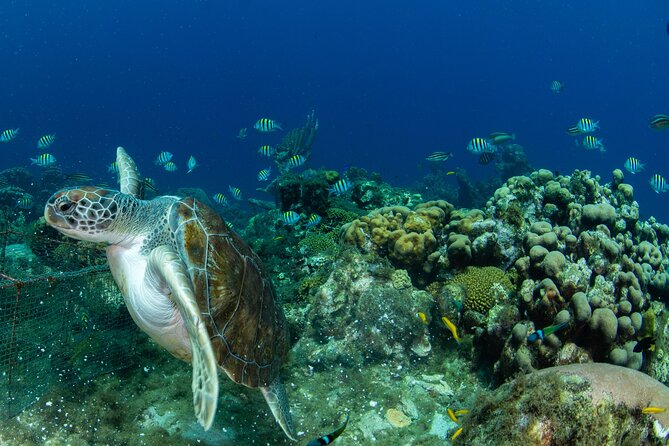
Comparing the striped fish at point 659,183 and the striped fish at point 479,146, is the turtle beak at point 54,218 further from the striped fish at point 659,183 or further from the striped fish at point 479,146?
the striped fish at point 659,183

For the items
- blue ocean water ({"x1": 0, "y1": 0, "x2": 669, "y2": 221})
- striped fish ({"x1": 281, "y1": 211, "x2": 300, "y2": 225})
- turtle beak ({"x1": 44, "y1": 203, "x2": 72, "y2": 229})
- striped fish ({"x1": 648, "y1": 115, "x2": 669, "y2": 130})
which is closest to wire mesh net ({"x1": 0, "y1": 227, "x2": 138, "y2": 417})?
turtle beak ({"x1": 44, "y1": 203, "x2": 72, "y2": 229})

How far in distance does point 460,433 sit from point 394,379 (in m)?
1.57

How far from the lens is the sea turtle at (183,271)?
8.95ft

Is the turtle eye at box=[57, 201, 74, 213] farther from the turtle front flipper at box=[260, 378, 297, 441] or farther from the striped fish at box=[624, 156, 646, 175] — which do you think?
the striped fish at box=[624, 156, 646, 175]

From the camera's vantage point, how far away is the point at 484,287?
4.77m

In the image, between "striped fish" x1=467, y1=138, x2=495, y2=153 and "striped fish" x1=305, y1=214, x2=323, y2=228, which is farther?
"striped fish" x1=467, y1=138, x2=495, y2=153

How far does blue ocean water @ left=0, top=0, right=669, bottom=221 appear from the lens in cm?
9612

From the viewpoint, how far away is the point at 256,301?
3117 millimetres

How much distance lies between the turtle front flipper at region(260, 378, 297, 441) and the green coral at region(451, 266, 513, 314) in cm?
259

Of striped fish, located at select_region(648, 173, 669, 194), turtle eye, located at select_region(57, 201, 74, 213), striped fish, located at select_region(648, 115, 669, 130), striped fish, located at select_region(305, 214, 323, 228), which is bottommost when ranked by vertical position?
turtle eye, located at select_region(57, 201, 74, 213)

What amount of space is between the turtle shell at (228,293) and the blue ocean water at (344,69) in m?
84.0

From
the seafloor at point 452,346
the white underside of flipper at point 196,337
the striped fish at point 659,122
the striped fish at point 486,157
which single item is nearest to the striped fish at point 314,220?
the seafloor at point 452,346

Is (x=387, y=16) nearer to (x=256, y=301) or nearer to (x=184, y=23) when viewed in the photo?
(x=184, y=23)

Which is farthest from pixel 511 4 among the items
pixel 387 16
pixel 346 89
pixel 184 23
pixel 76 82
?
pixel 76 82
